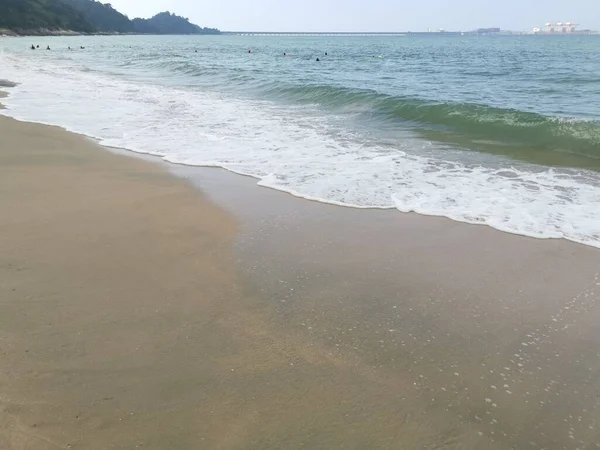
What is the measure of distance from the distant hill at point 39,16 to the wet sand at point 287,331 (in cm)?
11979

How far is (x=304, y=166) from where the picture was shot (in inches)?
295

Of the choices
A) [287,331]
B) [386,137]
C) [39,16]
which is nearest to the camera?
[287,331]

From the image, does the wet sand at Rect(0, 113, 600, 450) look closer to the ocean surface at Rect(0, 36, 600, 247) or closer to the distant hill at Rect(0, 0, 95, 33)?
the ocean surface at Rect(0, 36, 600, 247)

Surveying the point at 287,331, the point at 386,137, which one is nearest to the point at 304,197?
the point at 287,331

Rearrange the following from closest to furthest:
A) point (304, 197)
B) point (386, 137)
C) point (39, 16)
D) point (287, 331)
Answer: point (287, 331) < point (304, 197) < point (386, 137) < point (39, 16)

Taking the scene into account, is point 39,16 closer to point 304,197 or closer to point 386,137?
point 386,137

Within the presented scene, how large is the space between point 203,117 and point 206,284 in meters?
8.99

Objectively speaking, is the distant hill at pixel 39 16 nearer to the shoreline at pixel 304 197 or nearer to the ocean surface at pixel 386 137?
the ocean surface at pixel 386 137

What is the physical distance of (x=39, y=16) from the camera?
Result: 362ft

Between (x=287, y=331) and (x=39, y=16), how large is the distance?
13210cm

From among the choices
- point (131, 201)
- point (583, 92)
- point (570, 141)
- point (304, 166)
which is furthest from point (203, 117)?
point (583, 92)

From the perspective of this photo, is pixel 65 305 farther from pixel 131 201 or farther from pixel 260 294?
pixel 131 201

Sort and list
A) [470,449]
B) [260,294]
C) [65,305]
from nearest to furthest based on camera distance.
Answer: [470,449] → [65,305] → [260,294]

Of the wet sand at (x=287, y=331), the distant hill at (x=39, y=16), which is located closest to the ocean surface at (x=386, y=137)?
the wet sand at (x=287, y=331)
